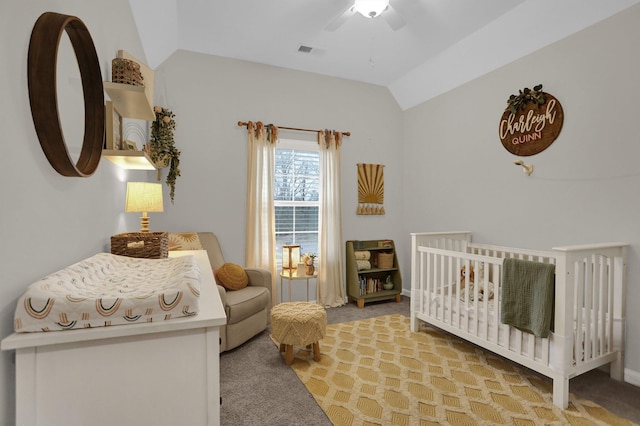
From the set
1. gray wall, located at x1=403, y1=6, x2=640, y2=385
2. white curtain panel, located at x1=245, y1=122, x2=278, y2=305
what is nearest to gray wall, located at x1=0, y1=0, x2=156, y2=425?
white curtain panel, located at x1=245, y1=122, x2=278, y2=305

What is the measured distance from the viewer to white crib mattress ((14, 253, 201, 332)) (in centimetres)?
83

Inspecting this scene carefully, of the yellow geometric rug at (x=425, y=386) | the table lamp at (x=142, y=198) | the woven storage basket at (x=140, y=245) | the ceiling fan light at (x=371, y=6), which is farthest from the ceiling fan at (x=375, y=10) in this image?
the yellow geometric rug at (x=425, y=386)

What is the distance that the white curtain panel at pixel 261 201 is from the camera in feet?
11.6

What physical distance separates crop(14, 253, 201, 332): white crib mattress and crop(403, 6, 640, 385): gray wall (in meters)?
2.74

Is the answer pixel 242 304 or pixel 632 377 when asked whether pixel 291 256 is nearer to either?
pixel 242 304

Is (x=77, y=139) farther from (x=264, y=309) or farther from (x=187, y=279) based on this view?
(x=264, y=309)

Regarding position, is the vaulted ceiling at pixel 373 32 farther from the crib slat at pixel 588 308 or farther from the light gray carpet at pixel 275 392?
the light gray carpet at pixel 275 392

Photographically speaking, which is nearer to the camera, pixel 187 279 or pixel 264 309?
pixel 187 279

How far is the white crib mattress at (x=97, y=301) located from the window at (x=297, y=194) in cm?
268

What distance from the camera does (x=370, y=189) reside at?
13.7ft

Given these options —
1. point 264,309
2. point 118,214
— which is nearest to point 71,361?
point 118,214

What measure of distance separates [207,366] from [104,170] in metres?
1.33

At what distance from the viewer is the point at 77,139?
1.35 meters

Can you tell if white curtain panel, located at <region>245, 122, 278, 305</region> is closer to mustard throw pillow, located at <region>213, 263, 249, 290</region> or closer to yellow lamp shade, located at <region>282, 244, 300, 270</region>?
yellow lamp shade, located at <region>282, 244, 300, 270</region>
